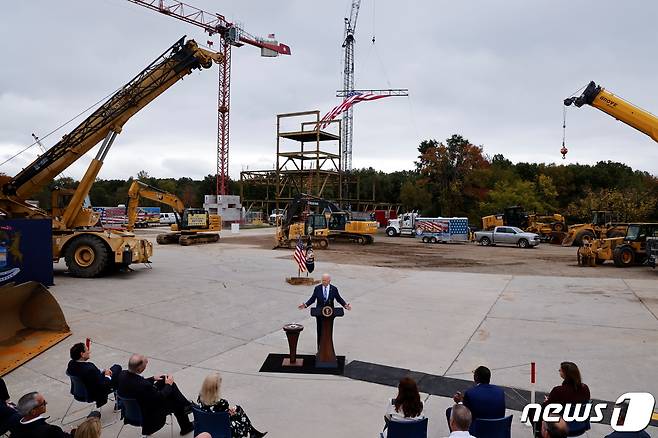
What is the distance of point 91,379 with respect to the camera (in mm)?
5535

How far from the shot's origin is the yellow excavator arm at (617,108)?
18578 millimetres

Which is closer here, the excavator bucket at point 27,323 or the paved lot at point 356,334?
the paved lot at point 356,334

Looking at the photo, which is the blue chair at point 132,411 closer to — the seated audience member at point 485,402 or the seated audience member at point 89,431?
the seated audience member at point 89,431

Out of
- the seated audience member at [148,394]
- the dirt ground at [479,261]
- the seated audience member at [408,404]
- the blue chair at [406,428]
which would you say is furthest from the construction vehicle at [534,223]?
the seated audience member at [148,394]

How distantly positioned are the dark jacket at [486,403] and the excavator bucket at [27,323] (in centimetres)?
708

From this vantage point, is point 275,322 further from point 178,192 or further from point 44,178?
point 178,192

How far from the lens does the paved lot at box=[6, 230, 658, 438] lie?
21.5 feet

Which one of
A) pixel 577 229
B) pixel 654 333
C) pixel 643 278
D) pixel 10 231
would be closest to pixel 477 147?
pixel 577 229

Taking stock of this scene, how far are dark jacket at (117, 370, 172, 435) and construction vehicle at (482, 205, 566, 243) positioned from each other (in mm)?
38312

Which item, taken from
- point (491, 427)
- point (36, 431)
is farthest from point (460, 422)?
point (36, 431)

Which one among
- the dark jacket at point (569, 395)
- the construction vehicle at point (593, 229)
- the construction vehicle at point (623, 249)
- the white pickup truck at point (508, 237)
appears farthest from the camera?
the white pickup truck at point (508, 237)

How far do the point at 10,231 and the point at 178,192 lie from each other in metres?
90.4

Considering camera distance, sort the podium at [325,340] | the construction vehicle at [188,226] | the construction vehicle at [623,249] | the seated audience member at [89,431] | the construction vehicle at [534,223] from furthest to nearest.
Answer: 1. the construction vehicle at [534,223]
2. the construction vehicle at [188,226]
3. the construction vehicle at [623,249]
4. the podium at [325,340]
5. the seated audience member at [89,431]

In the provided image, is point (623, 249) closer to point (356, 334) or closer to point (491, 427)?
point (356, 334)
